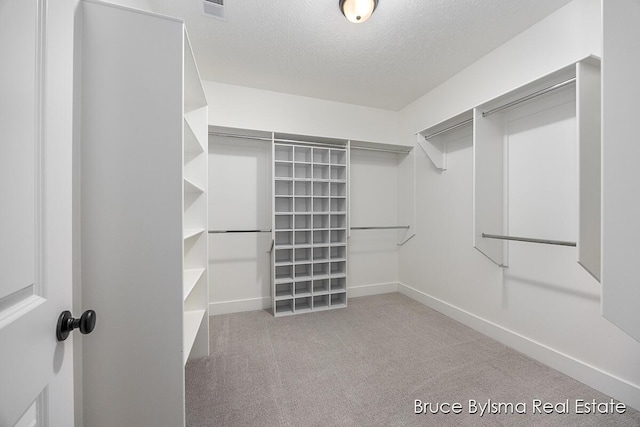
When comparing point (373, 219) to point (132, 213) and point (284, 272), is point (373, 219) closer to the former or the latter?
point (284, 272)

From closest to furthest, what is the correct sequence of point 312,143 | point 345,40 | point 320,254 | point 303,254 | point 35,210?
point 35,210 → point 345,40 → point 312,143 → point 303,254 → point 320,254

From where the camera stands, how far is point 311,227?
2855mm

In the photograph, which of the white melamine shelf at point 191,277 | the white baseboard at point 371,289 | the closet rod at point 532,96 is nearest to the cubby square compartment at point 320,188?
the white baseboard at point 371,289

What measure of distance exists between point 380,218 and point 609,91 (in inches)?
102

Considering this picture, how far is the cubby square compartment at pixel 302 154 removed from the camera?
304 centimetres

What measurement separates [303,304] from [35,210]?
2760 mm

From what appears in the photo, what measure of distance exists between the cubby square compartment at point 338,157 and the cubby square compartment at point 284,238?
108 centimetres

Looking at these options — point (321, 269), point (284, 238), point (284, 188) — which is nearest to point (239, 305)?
point (284, 238)

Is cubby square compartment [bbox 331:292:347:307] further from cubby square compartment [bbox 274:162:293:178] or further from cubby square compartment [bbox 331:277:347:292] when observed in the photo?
cubby square compartment [bbox 274:162:293:178]

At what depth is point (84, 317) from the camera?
2.14 ft

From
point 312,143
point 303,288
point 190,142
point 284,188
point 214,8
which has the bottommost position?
point 303,288

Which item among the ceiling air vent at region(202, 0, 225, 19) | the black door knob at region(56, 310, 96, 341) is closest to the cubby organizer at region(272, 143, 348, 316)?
the ceiling air vent at region(202, 0, 225, 19)

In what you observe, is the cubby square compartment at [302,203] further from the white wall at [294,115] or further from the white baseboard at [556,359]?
the white baseboard at [556,359]

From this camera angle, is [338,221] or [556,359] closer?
[556,359]
